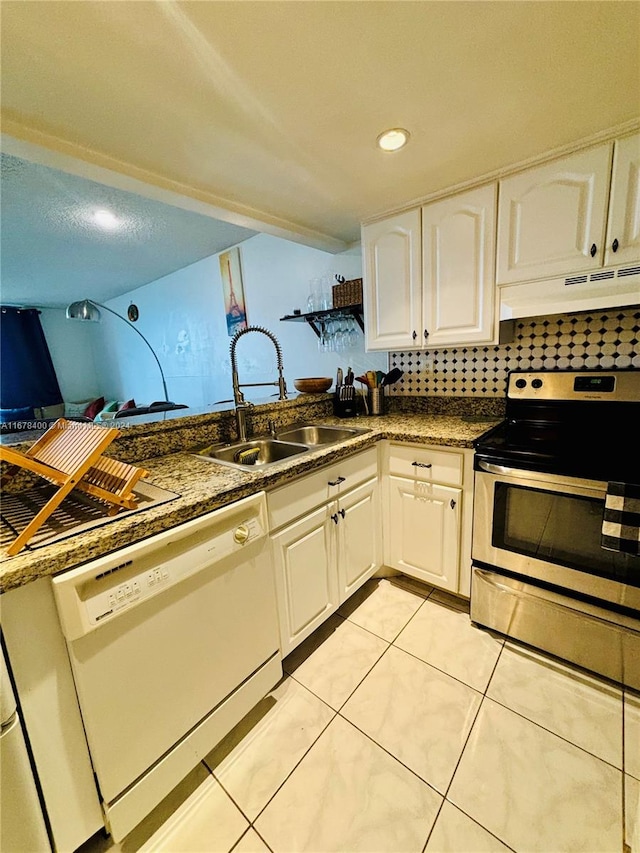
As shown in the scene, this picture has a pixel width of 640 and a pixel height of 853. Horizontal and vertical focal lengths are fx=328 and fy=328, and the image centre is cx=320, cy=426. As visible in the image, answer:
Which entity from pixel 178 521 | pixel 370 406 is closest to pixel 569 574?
pixel 370 406

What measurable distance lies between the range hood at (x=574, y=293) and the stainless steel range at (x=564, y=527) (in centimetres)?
31

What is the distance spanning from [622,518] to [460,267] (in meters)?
1.26

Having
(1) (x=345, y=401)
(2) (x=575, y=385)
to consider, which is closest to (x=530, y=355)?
(2) (x=575, y=385)

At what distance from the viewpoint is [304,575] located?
1.36m

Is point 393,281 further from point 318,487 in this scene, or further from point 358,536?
point 358,536

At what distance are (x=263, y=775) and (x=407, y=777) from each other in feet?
1.49

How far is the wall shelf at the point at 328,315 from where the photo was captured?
2170 mm

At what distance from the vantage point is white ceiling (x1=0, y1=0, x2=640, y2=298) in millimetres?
799

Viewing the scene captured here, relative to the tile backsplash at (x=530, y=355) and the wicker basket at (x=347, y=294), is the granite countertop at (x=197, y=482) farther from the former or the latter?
the wicker basket at (x=347, y=294)

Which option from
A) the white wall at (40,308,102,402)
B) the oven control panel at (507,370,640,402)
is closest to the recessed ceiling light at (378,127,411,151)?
the oven control panel at (507,370,640,402)

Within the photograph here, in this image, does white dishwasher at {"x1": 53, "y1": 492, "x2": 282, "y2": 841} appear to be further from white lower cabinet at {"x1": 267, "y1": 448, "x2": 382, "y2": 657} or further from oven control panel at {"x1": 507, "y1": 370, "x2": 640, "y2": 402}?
oven control panel at {"x1": 507, "y1": 370, "x2": 640, "y2": 402}

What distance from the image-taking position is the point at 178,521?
0.89m

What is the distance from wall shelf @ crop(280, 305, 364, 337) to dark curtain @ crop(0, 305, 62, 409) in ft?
17.6

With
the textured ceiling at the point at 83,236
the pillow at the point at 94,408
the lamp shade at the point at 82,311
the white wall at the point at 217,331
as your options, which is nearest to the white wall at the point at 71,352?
the white wall at the point at 217,331
